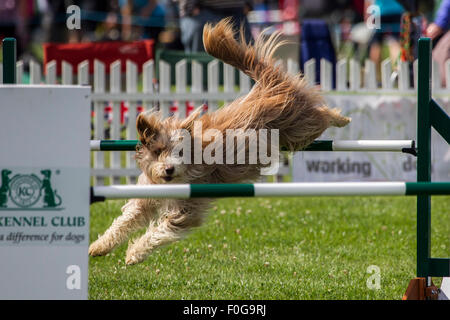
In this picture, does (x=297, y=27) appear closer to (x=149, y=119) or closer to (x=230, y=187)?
(x=149, y=119)

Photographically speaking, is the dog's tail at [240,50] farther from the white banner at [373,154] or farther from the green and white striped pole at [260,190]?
the white banner at [373,154]

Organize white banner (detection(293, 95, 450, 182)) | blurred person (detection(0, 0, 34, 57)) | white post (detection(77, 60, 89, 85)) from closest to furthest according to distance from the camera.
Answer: white banner (detection(293, 95, 450, 182)) → white post (detection(77, 60, 89, 85)) → blurred person (detection(0, 0, 34, 57))

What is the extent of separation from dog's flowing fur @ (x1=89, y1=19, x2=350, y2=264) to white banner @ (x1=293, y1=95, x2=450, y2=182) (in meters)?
2.98

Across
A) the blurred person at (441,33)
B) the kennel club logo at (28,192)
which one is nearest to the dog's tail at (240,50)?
the kennel club logo at (28,192)

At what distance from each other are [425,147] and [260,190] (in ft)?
3.79

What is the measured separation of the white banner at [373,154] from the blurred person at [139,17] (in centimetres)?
714

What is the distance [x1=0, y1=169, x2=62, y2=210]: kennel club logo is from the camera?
2.68 meters

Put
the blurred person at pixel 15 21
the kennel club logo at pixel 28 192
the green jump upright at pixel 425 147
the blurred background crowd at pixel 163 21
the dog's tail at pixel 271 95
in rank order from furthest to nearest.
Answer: the blurred person at pixel 15 21, the blurred background crowd at pixel 163 21, the dog's tail at pixel 271 95, the green jump upright at pixel 425 147, the kennel club logo at pixel 28 192

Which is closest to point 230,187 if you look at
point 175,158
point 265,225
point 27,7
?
point 175,158

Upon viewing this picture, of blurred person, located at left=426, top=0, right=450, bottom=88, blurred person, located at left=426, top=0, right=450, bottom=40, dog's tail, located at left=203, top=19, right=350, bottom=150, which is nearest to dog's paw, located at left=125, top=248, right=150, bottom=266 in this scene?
dog's tail, located at left=203, top=19, right=350, bottom=150

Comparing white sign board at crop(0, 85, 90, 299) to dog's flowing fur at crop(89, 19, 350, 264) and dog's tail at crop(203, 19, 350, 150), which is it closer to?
dog's flowing fur at crop(89, 19, 350, 264)

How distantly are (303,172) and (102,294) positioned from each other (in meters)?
4.05

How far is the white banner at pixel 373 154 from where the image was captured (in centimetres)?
761

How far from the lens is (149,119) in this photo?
367cm
